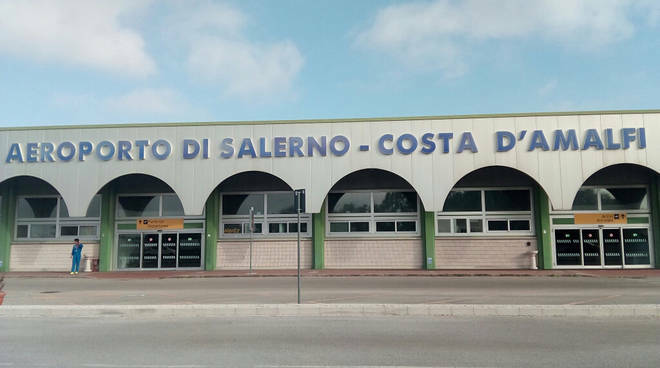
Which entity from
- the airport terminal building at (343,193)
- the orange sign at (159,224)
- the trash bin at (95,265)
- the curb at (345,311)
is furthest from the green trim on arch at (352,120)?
the curb at (345,311)

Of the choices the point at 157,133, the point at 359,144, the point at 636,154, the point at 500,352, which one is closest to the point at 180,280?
the point at 157,133

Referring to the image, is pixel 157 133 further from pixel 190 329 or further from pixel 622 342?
pixel 622 342

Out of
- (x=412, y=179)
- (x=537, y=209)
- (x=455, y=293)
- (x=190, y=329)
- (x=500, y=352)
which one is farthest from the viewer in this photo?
(x=537, y=209)

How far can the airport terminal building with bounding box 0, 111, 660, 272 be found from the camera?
21.5 meters

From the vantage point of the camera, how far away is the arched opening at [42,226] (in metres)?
24.6

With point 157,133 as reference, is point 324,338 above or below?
below

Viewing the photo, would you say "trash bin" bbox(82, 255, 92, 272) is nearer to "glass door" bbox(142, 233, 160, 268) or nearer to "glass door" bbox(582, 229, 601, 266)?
"glass door" bbox(142, 233, 160, 268)

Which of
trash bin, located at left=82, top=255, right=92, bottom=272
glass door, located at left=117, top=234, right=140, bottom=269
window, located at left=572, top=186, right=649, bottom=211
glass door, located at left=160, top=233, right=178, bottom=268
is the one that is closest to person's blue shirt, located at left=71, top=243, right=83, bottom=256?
trash bin, located at left=82, top=255, right=92, bottom=272

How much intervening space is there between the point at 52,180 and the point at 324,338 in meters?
19.0

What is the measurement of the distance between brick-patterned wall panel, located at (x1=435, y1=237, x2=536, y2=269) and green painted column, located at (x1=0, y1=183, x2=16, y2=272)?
20.5 metres

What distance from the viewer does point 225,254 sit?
79.1 feet

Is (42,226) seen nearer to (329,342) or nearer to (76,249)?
(76,249)

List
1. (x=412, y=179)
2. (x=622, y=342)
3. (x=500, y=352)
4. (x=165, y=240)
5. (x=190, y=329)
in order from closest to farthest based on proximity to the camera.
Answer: (x=500, y=352)
(x=622, y=342)
(x=190, y=329)
(x=412, y=179)
(x=165, y=240)

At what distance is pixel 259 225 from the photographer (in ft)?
79.6
